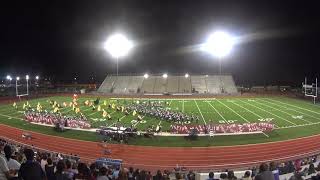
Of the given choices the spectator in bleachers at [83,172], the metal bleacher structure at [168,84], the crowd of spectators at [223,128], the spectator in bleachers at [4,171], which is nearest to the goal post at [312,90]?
the metal bleacher structure at [168,84]

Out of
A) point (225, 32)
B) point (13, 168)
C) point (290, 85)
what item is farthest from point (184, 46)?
point (13, 168)

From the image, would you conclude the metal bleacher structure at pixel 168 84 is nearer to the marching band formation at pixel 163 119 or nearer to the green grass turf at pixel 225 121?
the green grass turf at pixel 225 121

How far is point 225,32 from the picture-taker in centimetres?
6981

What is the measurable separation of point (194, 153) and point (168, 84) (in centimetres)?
5623

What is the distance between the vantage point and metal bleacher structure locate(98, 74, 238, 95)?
3004 inches

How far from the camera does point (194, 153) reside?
24156 mm

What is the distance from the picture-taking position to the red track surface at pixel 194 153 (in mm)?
22125

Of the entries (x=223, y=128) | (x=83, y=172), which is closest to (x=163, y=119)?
(x=223, y=128)

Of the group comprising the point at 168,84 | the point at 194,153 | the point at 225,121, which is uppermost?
the point at 168,84

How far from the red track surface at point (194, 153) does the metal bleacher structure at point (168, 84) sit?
47.5m

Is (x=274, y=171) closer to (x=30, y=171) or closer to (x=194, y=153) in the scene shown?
(x=30, y=171)

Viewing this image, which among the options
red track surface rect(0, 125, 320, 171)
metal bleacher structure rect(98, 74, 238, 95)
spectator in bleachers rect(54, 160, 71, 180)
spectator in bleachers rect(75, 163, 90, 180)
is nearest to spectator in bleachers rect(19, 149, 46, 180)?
spectator in bleachers rect(54, 160, 71, 180)

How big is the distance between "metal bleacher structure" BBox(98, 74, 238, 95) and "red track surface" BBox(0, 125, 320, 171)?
47.5m

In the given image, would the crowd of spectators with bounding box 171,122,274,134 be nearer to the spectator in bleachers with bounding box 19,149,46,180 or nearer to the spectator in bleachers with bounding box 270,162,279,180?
the spectator in bleachers with bounding box 270,162,279,180
